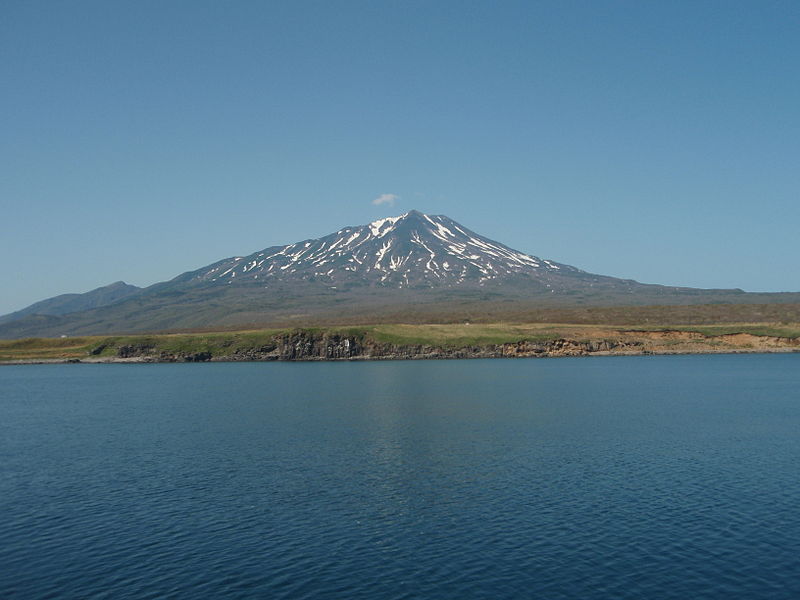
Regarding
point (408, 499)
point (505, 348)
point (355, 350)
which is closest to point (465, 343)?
point (505, 348)

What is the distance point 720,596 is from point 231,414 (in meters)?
62.4

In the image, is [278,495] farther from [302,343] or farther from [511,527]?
[302,343]

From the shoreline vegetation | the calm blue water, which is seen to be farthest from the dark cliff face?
the calm blue water

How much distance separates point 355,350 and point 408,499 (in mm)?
139738

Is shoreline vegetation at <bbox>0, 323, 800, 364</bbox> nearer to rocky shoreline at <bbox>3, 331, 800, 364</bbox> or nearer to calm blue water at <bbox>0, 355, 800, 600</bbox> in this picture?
rocky shoreline at <bbox>3, 331, 800, 364</bbox>

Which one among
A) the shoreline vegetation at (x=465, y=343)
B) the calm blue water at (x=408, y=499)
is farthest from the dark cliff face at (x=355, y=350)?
the calm blue water at (x=408, y=499)

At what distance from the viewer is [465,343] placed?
175m

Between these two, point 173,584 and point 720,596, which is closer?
point 720,596

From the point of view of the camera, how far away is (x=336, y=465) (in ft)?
165

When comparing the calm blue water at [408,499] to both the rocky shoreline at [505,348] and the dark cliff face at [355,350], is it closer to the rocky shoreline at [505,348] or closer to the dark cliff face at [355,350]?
the dark cliff face at [355,350]

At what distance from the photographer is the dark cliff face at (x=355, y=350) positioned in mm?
172125

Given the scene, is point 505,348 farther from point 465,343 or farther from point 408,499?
point 408,499

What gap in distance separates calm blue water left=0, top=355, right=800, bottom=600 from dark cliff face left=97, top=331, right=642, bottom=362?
83.9 meters

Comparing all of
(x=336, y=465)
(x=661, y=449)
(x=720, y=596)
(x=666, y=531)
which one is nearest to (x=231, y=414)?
(x=336, y=465)
